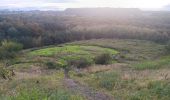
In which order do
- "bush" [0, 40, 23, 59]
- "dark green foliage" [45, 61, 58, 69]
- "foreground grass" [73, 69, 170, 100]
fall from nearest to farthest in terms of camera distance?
1. "foreground grass" [73, 69, 170, 100]
2. "dark green foliage" [45, 61, 58, 69]
3. "bush" [0, 40, 23, 59]

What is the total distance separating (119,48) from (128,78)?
5600 cm

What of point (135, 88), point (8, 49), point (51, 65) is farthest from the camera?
point (8, 49)

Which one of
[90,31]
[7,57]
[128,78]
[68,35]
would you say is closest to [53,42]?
[68,35]

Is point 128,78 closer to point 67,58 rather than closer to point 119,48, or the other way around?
point 67,58

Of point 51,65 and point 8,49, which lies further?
point 8,49

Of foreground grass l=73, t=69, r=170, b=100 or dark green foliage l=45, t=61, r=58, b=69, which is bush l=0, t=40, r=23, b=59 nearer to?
dark green foliage l=45, t=61, r=58, b=69

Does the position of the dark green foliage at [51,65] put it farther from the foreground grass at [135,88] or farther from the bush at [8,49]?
the foreground grass at [135,88]

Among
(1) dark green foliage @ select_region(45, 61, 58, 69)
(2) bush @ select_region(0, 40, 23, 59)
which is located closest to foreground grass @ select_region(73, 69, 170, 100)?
(1) dark green foliage @ select_region(45, 61, 58, 69)

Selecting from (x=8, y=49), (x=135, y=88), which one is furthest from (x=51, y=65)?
(x=135, y=88)

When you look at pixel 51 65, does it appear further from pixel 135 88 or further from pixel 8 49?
pixel 135 88

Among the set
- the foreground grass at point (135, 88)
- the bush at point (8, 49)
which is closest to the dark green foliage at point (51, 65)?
the bush at point (8, 49)

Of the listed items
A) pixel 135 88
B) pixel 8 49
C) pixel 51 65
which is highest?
pixel 135 88

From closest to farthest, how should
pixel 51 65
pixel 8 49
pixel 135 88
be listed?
pixel 135 88, pixel 51 65, pixel 8 49

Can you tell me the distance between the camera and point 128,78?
58.1 feet
